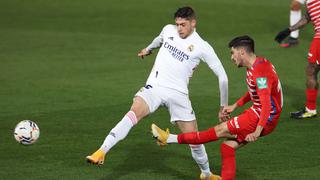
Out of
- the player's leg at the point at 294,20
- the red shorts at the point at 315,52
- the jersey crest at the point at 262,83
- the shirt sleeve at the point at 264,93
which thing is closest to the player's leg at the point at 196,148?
the shirt sleeve at the point at 264,93

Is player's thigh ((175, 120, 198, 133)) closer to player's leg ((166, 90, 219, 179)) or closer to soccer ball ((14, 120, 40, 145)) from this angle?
player's leg ((166, 90, 219, 179))

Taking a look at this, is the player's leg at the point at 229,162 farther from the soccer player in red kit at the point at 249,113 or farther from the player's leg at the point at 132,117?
the player's leg at the point at 132,117

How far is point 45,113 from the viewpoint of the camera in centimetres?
1395

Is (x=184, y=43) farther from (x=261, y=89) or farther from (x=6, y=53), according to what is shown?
(x=6, y=53)

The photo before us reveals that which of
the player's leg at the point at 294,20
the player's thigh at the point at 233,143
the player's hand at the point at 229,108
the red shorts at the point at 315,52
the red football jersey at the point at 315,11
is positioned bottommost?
the player's thigh at the point at 233,143

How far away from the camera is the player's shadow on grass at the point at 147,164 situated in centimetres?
1028

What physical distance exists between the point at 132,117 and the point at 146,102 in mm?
396

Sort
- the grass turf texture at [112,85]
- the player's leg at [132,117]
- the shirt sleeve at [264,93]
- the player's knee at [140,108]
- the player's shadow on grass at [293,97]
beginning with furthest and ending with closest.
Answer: the player's shadow on grass at [293,97]
the grass turf texture at [112,85]
the player's knee at [140,108]
the player's leg at [132,117]
the shirt sleeve at [264,93]

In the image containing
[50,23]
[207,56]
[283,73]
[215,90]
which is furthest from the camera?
[50,23]

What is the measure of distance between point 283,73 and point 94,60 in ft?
17.4

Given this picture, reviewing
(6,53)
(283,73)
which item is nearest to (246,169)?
(283,73)

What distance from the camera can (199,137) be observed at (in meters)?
9.24

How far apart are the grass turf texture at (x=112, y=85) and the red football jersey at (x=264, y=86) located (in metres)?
1.51

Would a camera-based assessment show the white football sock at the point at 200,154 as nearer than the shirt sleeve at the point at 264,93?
No
